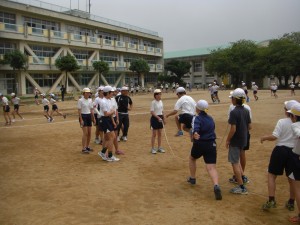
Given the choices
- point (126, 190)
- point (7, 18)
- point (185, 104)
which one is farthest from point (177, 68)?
point (126, 190)

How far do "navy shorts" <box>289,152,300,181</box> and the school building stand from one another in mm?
35206

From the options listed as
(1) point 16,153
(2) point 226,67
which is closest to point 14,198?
(1) point 16,153

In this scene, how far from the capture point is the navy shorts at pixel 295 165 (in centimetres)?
404

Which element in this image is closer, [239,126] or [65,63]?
[239,126]

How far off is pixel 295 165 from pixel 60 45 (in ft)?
136

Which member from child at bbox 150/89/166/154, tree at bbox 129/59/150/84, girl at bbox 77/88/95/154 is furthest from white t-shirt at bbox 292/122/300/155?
tree at bbox 129/59/150/84

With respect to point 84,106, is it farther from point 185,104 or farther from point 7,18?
point 7,18

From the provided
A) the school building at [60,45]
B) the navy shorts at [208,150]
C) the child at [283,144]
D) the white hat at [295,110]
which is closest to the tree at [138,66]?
the school building at [60,45]

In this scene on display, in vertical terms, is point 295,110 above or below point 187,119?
above

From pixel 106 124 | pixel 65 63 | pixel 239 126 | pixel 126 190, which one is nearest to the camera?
pixel 239 126

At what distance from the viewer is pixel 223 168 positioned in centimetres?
688

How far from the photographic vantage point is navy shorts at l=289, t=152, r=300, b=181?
13.3 feet

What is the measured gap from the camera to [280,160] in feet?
14.0

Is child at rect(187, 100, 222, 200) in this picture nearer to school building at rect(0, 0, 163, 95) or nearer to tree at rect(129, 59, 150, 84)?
school building at rect(0, 0, 163, 95)
